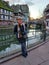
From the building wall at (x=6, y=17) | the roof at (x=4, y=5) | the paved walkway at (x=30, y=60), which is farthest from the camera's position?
the roof at (x=4, y=5)

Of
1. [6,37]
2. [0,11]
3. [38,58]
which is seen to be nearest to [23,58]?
[38,58]

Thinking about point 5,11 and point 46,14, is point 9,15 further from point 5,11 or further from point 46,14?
point 46,14

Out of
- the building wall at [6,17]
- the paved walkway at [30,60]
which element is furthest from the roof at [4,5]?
the paved walkway at [30,60]

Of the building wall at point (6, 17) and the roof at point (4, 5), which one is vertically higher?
the roof at point (4, 5)

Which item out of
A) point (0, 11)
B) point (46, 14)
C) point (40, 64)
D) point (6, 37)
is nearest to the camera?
point (40, 64)

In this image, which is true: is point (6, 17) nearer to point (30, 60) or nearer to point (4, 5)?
point (4, 5)

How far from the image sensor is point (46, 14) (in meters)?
32.7

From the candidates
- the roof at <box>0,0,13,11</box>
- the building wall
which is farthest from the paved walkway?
the roof at <box>0,0,13,11</box>

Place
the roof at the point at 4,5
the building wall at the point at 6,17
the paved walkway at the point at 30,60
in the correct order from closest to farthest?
1. the paved walkway at the point at 30,60
2. the building wall at the point at 6,17
3. the roof at the point at 4,5

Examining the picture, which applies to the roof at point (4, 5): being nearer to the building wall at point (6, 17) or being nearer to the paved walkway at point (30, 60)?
the building wall at point (6, 17)

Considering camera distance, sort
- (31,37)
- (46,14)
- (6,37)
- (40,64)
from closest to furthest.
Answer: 1. (40,64)
2. (6,37)
3. (31,37)
4. (46,14)

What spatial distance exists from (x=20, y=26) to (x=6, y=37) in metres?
0.90

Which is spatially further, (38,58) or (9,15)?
(9,15)

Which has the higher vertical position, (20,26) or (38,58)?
(20,26)
